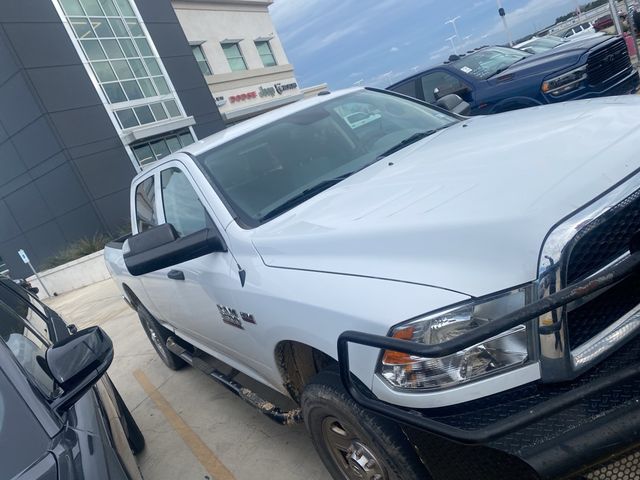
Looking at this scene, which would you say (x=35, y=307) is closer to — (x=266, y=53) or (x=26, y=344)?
(x=26, y=344)

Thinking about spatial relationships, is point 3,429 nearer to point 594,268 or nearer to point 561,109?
point 594,268

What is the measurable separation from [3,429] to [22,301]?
6.08 ft

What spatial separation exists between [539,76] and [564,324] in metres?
6.57


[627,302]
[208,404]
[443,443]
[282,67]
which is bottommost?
[208,404]

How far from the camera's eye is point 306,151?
3.08 meters

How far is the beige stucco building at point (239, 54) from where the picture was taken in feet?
92.0

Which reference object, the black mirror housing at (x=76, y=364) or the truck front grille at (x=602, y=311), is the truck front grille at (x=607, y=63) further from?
the black mirror housing at (x=76, y=364)

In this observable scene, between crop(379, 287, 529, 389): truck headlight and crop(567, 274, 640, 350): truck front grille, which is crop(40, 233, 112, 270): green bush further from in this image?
crop(567, 274, 640, 350): truck front grille

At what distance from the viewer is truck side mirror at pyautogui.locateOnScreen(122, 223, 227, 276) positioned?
2484mm

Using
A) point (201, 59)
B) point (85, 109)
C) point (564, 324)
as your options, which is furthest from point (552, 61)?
point (201, 59)

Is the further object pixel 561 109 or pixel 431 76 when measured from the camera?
pixel 431 76

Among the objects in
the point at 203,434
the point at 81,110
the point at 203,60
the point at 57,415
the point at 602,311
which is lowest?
the point at 203,434

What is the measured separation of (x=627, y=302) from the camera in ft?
5.15

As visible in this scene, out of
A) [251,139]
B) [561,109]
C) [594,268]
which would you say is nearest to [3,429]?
[594,268]
